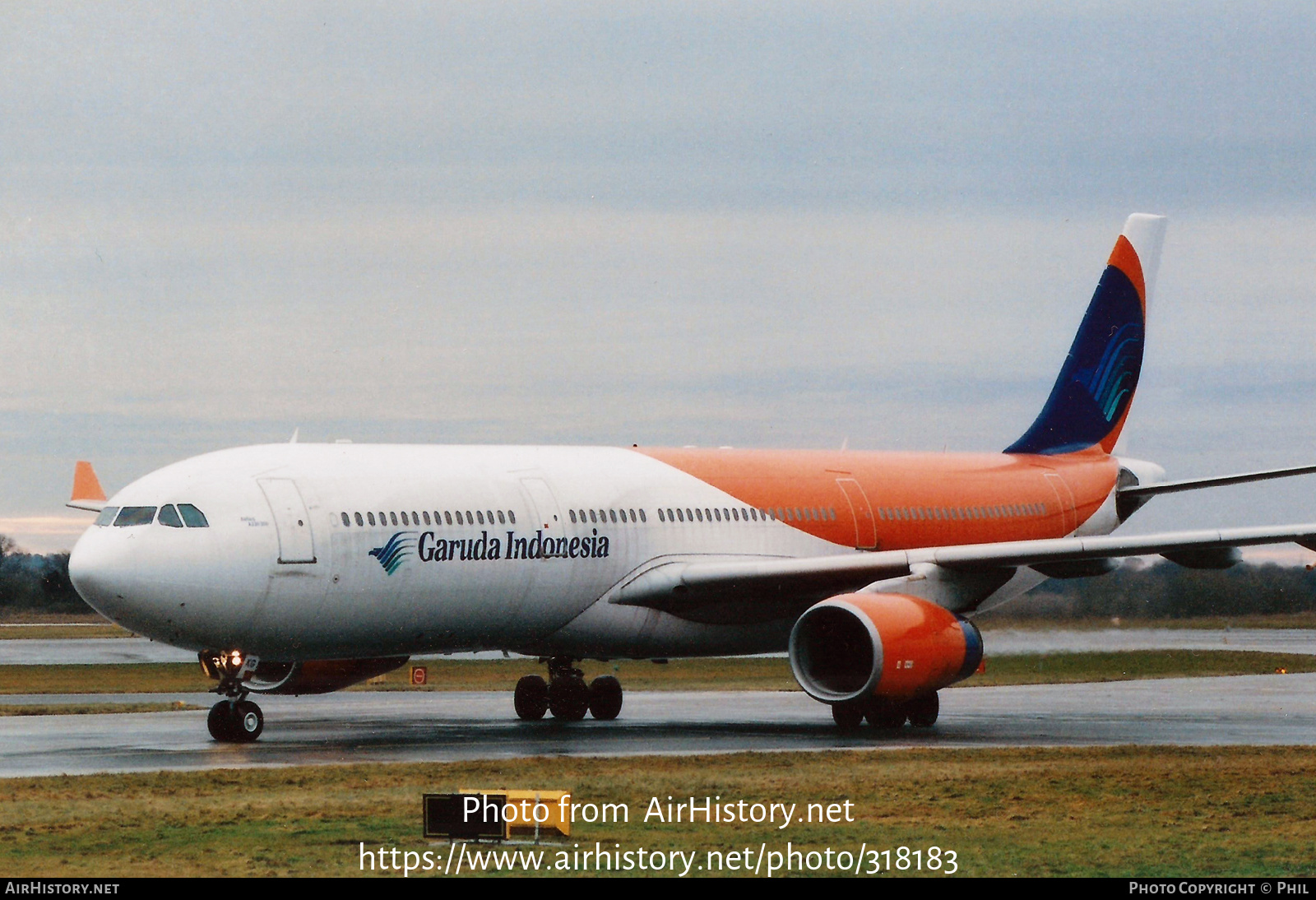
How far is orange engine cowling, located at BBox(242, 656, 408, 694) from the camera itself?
28.4 meters

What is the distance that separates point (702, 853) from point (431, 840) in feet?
7.06

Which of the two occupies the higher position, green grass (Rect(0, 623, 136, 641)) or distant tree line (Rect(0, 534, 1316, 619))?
green grass (Rect(0, 623, 136, 641))

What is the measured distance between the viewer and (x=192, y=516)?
79.0 feet

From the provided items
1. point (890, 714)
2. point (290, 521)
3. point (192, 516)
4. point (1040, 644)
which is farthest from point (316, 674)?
point (1040, 644)

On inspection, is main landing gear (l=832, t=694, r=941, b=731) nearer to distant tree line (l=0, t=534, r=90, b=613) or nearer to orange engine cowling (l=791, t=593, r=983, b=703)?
orange engine cowling (l=791, t=593, r=983, b=703)

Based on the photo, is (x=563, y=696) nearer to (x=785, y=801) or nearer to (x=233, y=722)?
(x=233, y=722)

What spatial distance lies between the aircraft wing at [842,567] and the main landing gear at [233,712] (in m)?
5.91

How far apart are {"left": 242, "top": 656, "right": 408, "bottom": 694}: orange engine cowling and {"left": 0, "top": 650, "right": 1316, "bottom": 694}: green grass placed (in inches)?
403

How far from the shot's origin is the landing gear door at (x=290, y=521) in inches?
961

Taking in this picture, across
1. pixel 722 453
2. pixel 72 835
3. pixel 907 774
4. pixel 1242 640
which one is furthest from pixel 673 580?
pixel 1242 640

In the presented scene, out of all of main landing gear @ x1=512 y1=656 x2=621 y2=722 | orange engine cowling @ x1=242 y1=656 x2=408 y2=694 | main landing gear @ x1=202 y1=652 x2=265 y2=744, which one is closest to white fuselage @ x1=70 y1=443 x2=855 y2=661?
main landing gear @ x1=202 y1=652 x2=265 y2=744

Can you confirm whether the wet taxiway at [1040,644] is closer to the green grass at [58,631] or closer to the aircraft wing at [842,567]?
the green grass at [58,631]

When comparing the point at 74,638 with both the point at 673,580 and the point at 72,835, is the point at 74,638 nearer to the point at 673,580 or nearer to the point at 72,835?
the point at 673,580

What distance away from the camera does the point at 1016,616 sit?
4106 centimetres
